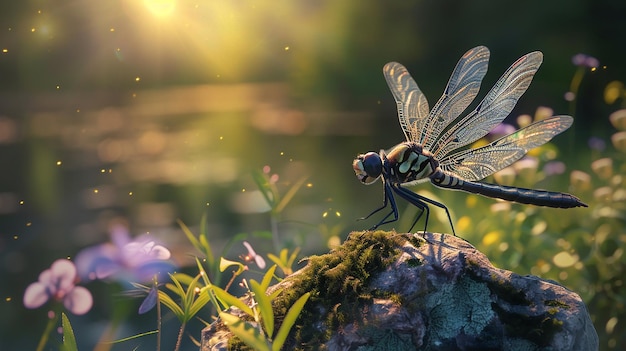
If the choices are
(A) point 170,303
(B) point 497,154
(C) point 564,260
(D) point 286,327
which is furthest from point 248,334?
(C) point 564,260

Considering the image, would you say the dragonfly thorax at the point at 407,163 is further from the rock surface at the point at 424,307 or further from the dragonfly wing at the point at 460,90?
the rock surface at the point at 424,307

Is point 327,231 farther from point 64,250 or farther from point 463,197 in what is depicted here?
point 64,250

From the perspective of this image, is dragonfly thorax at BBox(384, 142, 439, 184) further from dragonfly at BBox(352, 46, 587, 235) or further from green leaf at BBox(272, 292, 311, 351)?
green leaf at BBox(272, 292, 311, 351)

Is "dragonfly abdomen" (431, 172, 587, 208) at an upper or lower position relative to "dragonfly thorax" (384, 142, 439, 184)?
lower

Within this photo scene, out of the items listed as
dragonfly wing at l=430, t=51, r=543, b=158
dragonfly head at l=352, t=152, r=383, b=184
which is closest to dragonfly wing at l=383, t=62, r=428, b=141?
dragonfly wing at l=430, t=51, r=543, b=158

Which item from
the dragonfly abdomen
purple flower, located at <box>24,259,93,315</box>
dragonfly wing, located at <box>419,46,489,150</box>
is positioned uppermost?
dragonfly wing, located at <box>419,46,489,150</box>

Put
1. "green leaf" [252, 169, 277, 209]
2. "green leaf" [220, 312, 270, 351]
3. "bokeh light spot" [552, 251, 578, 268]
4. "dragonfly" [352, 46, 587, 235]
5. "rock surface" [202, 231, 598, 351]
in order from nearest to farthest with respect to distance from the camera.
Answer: "green leaf" [220, 312, 270, 351], "rock surface" [202, 231, 598, 351], "dragonfly" [352, 46, 587, 235], "green leaf" [252, 169, 277, 209], "bokeh light spot" [552, 251, 578, 268]

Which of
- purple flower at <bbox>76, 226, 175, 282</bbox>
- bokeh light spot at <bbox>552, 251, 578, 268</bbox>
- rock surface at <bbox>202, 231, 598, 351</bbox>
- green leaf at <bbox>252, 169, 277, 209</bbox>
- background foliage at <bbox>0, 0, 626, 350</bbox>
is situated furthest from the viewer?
background foliage at <bbox>0, 0, 626, 350</bbox>

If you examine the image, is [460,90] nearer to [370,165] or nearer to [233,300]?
[370,165]

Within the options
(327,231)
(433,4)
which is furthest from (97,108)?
(327,231)
